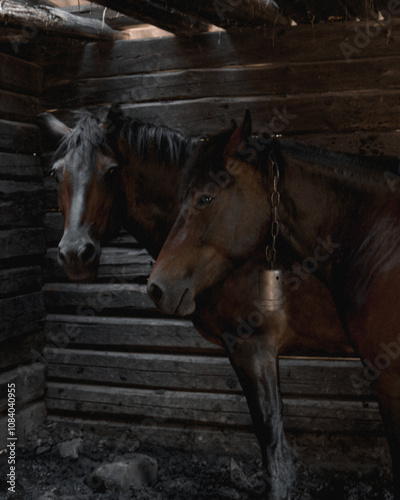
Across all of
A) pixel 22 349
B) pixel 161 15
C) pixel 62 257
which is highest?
pixel 161 15

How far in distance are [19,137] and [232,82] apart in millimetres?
1919

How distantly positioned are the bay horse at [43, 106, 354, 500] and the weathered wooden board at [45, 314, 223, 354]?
33.9 inches

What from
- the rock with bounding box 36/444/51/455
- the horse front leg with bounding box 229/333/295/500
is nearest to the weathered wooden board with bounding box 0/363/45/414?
the rock with bounding box 36/444/51/455

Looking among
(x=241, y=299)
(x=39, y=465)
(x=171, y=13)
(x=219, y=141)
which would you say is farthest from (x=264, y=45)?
(x=39, y=465)

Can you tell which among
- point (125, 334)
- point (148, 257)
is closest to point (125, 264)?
point (148, 257)

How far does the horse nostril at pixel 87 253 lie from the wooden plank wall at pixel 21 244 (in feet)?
4.46

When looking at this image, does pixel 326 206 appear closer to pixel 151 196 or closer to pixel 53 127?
pixel 151 196

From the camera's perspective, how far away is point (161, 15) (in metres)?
3.26

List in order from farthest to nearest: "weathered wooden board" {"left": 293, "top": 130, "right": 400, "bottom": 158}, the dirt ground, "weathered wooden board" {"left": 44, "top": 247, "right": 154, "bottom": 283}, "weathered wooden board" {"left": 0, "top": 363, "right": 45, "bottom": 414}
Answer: "weathered wooden board" {"left": 44, "top": 247, "right": 154, "bottom": 283} → "weathered wooden board" {"left": 0, "top": 363, "right": 45, "bottom": 414} → "weathered wooden board" {"left": 293, "top": 130, "right": 400, "bottom": 158} → the dirt ground

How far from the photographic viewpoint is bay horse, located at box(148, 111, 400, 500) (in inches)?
83.1

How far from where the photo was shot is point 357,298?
2.04m

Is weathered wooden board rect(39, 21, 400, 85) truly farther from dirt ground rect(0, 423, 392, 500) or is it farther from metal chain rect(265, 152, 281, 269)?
dirt ground rect(0, 423, 392, 500)

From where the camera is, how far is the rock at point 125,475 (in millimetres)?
3184

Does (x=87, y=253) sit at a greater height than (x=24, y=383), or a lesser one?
greater
